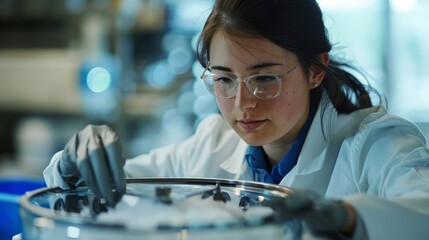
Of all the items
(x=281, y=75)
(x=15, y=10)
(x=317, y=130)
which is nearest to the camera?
(x=281, y=75)

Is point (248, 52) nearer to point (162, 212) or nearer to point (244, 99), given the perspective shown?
point (244, 99)

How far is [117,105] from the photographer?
3.21m

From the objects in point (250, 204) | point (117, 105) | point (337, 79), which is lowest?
point (117, 105)

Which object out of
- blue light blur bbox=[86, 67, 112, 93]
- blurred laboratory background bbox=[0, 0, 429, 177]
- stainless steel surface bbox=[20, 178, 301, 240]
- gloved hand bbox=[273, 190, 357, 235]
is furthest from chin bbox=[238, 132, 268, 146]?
blue light blur bbox=[86, 67, 112, 93]

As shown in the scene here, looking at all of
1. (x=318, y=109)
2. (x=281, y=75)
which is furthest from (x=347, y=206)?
(x=318, y=109)

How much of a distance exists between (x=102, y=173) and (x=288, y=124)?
1.46 ft

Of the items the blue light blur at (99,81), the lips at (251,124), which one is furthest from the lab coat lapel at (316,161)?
the blue light blur at (99,81)

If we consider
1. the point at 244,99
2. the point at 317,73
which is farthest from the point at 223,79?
the point at 317,73

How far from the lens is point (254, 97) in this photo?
41.7 inches

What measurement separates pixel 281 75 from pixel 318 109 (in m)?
0.19

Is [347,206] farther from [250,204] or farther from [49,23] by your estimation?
[49,23]

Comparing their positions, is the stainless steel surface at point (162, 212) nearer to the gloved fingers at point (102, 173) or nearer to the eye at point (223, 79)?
the gloved fingers at point (102, 173)

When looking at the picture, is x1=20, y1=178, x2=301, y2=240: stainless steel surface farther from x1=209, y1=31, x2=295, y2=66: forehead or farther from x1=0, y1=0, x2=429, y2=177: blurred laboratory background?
x1=0, y1=0, x2=429, y2=177: blurred laboratory background

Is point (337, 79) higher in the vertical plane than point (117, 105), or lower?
higher
